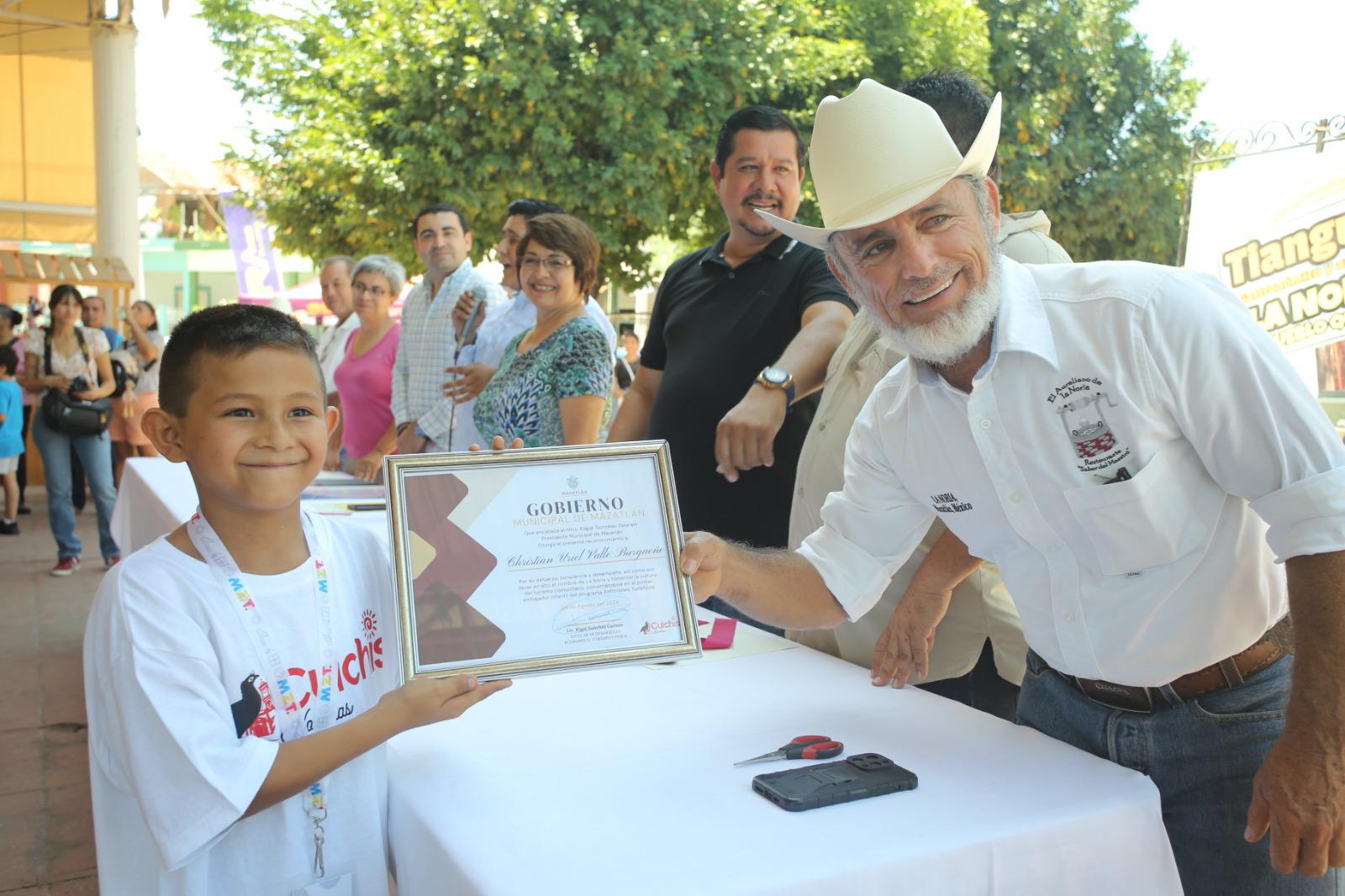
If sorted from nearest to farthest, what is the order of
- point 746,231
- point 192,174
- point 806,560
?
1. point 806,560
2. point 746,231
3. point 192,174

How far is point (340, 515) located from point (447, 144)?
Result: 9.98 metres

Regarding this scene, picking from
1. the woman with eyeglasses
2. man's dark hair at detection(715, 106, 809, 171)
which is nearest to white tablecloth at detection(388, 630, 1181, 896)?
the woman with eyeglasses

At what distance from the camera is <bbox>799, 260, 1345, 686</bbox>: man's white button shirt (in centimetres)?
157

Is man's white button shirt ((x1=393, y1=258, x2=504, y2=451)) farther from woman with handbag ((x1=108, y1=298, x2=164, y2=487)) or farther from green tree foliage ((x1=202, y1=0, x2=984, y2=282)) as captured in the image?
green tree foliage ((x1=202, y1=0, x2=984, y2=282))

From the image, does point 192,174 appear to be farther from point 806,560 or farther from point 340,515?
point 806,560

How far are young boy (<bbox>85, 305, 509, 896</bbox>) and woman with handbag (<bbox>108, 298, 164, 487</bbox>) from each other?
8826 millimetres

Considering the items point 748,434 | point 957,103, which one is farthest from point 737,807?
point 957,103

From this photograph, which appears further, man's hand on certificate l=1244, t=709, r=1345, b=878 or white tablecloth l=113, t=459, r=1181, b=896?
man's hand on certificate l=1244, t=709, r=1345, b=878

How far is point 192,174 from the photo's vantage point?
3050 cm

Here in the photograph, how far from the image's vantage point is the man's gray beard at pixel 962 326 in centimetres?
183

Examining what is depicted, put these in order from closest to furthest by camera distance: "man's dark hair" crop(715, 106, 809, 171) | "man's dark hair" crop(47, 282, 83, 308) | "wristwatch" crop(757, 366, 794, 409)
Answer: "wristwatch" crop(757, 366, 794, 409), "man's dark hair" crop(715, 106, 809, 171), "man's dark hair" crop(47, 282, 83, 308)

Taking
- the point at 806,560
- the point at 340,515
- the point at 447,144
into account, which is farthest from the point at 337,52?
the point at 806,560

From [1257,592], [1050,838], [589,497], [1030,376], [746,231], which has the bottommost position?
[1050,838]

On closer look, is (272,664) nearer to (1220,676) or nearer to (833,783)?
(833,783)
